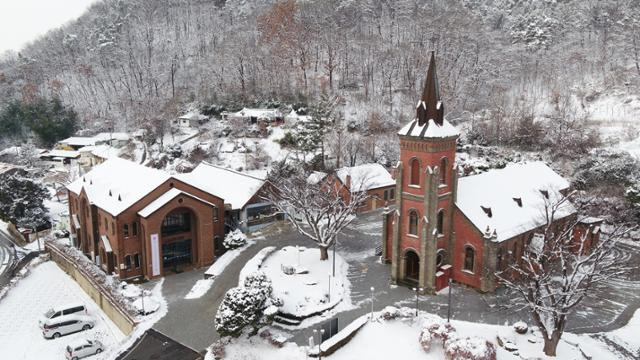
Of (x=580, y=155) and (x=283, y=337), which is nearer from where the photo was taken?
(x=283, y=337)

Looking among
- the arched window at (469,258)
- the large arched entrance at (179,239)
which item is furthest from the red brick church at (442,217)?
the large arched entrance at (179,239)

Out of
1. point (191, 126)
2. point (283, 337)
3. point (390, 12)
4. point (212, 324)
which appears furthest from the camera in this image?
point (390, 12)

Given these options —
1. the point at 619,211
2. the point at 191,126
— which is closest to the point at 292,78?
the point at 191,126

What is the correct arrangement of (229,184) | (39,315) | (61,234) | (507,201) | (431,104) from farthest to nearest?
1. (61,234)
2. (229,184)
3. (39,315)
4. (507,201)
5. (431,104)

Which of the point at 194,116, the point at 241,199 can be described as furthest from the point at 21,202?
the point at 194,116

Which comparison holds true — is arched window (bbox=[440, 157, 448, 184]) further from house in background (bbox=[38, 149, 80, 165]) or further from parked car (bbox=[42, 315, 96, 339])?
house in background (bbox=[38, 149, 80, 165])

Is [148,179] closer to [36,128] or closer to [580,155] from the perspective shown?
[580,155]

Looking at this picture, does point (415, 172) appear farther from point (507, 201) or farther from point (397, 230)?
point (507, 201)
